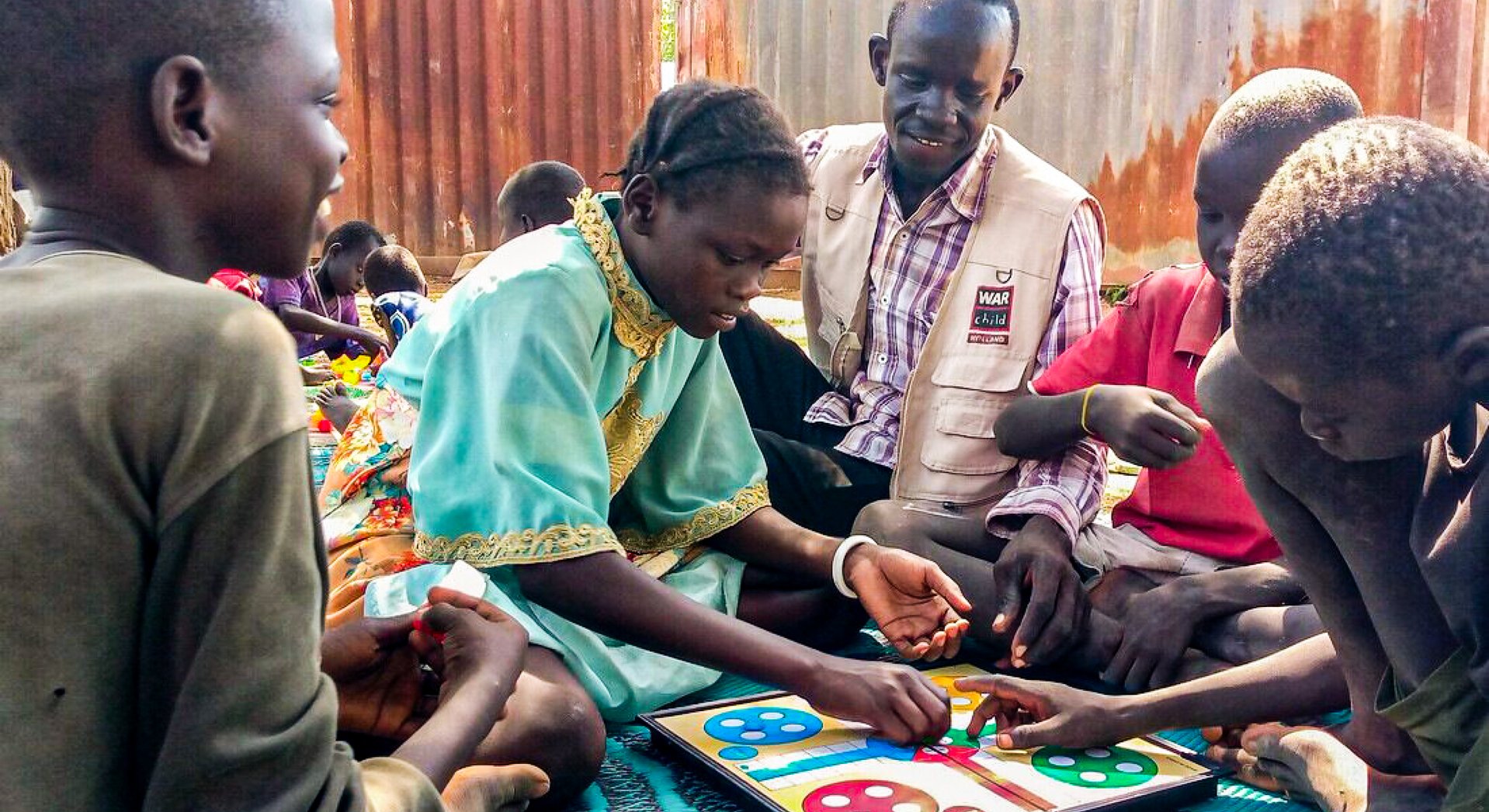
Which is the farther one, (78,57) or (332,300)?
(332,300)

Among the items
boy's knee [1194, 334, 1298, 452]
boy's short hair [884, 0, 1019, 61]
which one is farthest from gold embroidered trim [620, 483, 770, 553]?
boy's short hair [884, 0, 1019, 61]

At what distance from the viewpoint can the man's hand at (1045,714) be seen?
5.90 feet

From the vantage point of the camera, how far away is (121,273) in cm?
93

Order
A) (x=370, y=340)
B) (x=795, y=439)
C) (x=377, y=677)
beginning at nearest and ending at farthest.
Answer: (x=377, y=677) → (x=795, y=439) → (x=370, y=340)

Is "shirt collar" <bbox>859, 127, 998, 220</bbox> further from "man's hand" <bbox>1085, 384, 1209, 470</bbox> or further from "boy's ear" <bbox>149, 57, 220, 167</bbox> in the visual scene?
"boy's ear" <bbox>149, 57, 220, 167</bbox>

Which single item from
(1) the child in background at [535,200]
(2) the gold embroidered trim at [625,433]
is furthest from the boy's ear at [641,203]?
(1) the child in background at [535,200]

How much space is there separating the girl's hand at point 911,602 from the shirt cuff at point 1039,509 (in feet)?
1.30

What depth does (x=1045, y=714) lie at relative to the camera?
6.08 feet

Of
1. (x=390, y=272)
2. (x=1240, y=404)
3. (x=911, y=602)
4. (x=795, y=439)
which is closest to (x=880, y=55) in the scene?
(x=795, y=439)

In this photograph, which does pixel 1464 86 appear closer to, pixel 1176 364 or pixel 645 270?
pixel 1176 364

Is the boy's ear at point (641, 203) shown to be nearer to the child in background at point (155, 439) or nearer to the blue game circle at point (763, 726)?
the blue game circle at point (763, 726)

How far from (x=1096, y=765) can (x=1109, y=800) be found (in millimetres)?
129

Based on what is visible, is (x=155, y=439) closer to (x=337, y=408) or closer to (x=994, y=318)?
(x=994, y=318)

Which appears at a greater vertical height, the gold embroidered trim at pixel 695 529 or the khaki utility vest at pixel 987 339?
the khaki utility vest at pixel 987 339
